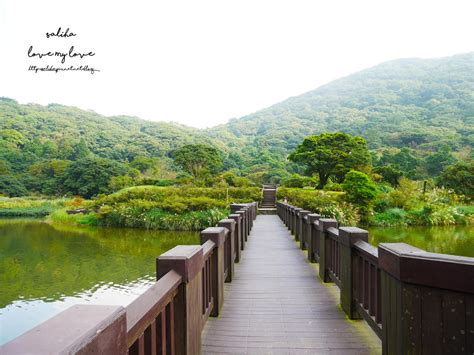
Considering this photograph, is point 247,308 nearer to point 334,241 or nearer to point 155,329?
point 334,241

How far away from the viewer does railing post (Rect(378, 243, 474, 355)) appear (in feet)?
6.33

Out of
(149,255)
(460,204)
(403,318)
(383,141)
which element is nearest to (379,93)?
(383,141)

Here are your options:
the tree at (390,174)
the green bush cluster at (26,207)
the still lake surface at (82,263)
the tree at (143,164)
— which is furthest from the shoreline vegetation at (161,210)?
the tree at (143,164)

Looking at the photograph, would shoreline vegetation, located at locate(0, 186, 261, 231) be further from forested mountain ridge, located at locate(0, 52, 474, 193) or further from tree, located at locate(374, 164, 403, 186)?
forested mountain ridge, located at locate(0, 52, 474, 193)

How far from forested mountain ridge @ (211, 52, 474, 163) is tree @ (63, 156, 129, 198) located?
40.1 m

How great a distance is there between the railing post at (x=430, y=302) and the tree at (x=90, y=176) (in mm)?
41997

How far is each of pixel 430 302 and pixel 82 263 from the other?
1273cm

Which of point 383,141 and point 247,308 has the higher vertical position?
point 383,141

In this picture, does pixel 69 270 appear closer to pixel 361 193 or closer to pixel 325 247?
pixel 325 247

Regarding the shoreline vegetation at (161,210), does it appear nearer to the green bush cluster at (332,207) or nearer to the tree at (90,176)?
the green bush cluster at (332,207)

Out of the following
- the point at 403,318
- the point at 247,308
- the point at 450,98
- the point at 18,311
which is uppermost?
the point at 450,98

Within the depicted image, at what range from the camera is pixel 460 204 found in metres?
28.0

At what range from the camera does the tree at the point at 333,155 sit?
32.5m

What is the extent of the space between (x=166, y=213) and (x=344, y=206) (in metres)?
10.2
